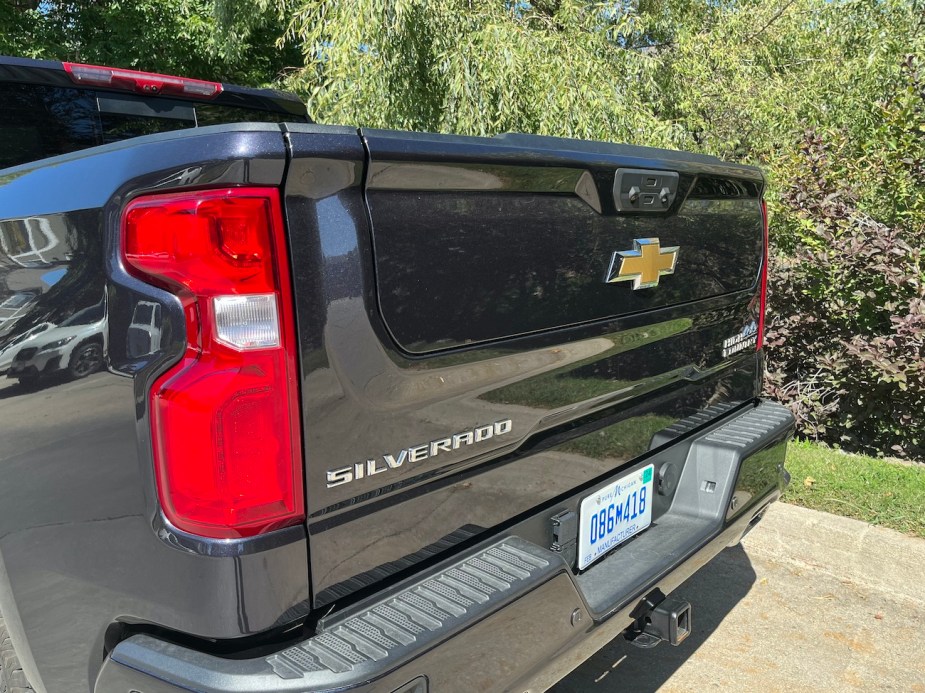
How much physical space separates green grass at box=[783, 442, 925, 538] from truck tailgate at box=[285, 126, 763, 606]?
2.24m

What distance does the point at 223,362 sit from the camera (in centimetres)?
149

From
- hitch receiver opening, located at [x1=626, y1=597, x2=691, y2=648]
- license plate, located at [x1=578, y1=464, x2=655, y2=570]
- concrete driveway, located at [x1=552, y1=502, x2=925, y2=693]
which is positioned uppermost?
license plate, located at [x1=578, y1=464, x2=655, y2=570]

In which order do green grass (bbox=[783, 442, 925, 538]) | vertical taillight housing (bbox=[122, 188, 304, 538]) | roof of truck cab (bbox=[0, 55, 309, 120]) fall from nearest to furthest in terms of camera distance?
1. vertical taillight housing (bbox=[122, 188, 304, 538])
2. roof of truck cab (bbox=[0, 55, 309, 120])
3. green grass (bbox=[783, 442, 925, 538])

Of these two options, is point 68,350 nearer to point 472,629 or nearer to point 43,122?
point 472,629

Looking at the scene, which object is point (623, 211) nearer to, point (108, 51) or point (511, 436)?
point (511, 436)

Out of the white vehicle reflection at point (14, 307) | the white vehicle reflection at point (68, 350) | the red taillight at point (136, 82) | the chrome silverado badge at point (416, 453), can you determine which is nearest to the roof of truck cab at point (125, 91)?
the red taillight at point (136, 82)

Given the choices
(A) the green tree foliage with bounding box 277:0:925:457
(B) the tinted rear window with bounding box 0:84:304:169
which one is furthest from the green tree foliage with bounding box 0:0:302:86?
(B) the tinted rear window with bounding box 0:84:304:169

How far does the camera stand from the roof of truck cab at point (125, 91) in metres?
2.77

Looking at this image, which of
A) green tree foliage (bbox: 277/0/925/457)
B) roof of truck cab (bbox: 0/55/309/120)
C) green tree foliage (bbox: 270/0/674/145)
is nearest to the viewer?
roof of truck cab (bbox: 0/55/309/120)

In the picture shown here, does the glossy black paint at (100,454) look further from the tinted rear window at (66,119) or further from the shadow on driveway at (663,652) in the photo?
the shadow on driveway at (663,652)

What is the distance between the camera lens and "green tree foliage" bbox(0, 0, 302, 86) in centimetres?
1124

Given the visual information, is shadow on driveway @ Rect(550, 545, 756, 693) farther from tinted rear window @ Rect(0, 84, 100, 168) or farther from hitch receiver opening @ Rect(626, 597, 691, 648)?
tinted rear window @ Rect(0, 84, 100, 168)

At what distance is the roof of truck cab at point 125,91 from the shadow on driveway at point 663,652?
2571 mm

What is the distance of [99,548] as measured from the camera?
171 cm
